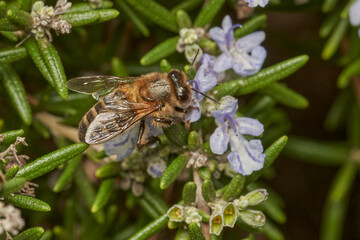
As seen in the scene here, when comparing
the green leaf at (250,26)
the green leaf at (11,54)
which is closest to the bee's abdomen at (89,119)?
the green leaf at (11,54)

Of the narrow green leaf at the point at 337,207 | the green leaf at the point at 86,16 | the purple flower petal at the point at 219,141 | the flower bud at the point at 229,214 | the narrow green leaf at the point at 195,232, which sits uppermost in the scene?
the green leaf at the point at 86,16

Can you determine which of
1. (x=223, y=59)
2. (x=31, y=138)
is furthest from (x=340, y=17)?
(x=31, y=138)

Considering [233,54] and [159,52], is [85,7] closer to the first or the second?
[159,52]

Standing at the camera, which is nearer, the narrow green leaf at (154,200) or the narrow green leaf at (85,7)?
the narrow green leaf at (85,7)

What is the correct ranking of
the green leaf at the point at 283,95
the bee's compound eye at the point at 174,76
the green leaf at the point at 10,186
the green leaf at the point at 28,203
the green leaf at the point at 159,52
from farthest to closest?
the green leaf at the point at 283,95, the green leaf at the point at 159,52, the bee's compound eye at the point at 174,76, the green leaf at the point at 28,203, the green leaf at the point at 10,186

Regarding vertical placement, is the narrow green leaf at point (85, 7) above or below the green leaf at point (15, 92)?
above

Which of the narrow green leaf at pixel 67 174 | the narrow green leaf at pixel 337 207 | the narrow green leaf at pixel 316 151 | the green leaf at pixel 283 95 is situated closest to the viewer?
the narrow green leaf at pixel 67 174

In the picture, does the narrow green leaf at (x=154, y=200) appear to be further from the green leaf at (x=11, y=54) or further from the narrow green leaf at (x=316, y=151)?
the narrow green leaf at (x=316, y=151)
